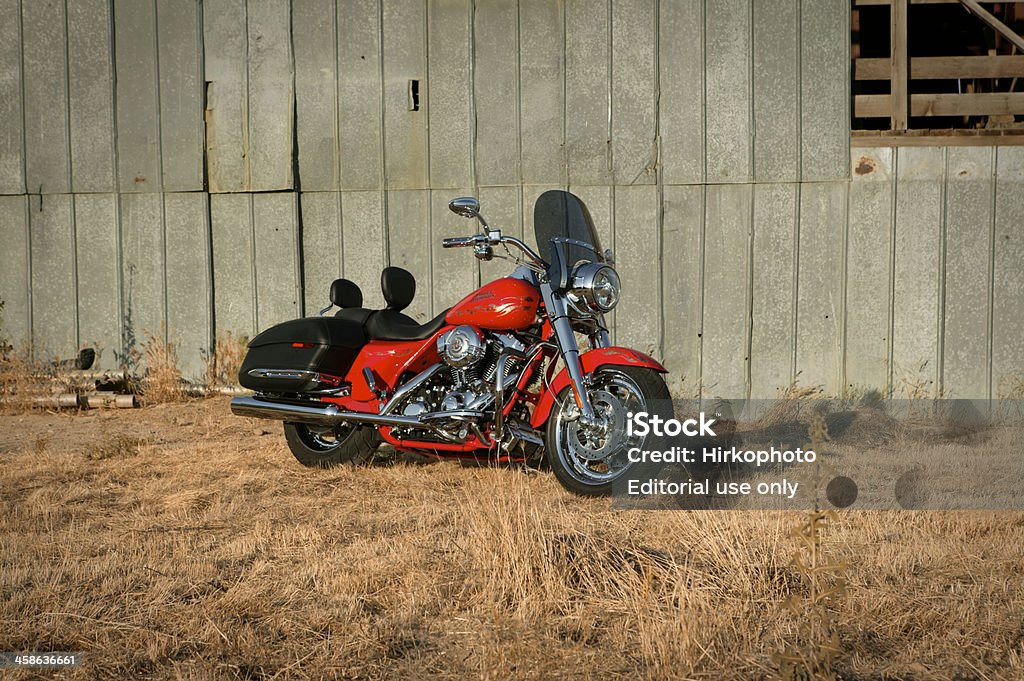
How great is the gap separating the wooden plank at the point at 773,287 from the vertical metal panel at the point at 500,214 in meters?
1.80

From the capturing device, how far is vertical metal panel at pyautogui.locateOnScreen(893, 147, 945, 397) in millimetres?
7355

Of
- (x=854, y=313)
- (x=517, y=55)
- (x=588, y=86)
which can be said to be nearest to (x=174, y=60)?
(x=517, y=55)

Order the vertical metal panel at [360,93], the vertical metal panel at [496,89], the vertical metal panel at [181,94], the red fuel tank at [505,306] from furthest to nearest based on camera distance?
the vertical metal panel at [181,94]
the vertical metal panel at [360,93]
the vertical metal panel at [496,89]
the red fuel tank at [505,306]

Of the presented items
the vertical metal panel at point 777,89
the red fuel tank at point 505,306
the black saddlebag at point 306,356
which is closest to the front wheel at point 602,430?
the red fuel tank at point 505,306

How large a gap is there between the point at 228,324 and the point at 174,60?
83.4 inches

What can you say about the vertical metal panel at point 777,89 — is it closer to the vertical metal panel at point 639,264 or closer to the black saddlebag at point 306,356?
the vertical metal panel at point 639,264

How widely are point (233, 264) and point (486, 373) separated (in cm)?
373

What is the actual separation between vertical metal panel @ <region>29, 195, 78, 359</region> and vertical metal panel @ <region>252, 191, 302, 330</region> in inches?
60.1

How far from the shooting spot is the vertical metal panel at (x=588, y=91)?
7.57 m

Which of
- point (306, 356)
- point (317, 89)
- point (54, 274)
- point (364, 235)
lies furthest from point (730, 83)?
point (54, 274)

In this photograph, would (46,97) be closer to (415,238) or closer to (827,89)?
(415,238)

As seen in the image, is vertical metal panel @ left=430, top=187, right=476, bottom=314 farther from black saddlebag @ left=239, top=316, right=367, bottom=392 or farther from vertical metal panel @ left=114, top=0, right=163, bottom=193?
black saddlebag @ left=239, top=316, right=367, bottom=392

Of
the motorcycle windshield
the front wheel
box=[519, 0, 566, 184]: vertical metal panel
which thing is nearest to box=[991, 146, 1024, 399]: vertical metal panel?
box=[519, 0, 566, 184]: vertical metal panel

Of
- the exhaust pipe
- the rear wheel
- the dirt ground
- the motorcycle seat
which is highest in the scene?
the motorcycle seat
